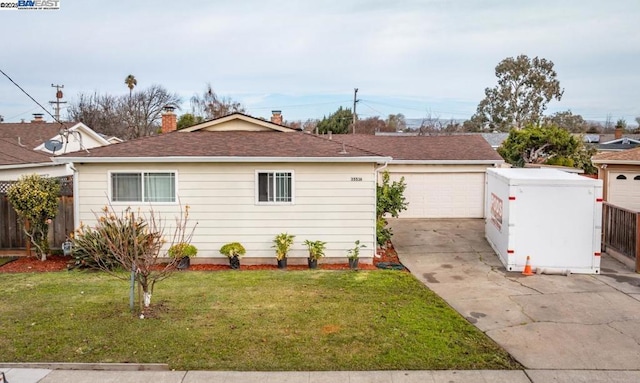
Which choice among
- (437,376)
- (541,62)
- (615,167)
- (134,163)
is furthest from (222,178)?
(541,62)

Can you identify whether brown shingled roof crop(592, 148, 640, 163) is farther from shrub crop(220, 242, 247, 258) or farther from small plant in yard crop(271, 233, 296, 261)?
shrub crop(220, 242, 247, 258)

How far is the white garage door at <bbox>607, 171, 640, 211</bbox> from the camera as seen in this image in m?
17.3

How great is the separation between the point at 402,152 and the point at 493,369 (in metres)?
15.3

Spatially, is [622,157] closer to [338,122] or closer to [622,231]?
[622,231]

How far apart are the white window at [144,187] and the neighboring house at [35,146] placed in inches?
118

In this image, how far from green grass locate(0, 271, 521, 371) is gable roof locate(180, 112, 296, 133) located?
5897mm

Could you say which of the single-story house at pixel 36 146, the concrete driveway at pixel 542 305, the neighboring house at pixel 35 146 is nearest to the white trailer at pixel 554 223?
the concrete driveway at pixel 542 305

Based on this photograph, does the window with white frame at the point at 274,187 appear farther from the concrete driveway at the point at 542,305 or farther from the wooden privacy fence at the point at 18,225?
Result: the wooden privacy fence at the point at 18,225

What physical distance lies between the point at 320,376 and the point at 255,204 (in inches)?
283

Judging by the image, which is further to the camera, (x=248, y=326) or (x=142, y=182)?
(x=142, y=182)

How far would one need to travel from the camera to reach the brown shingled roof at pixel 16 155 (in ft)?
59.6

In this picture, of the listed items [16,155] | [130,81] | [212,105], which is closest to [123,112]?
[130,81]

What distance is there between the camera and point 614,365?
6.27 meters

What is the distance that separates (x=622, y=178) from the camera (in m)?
17.7
